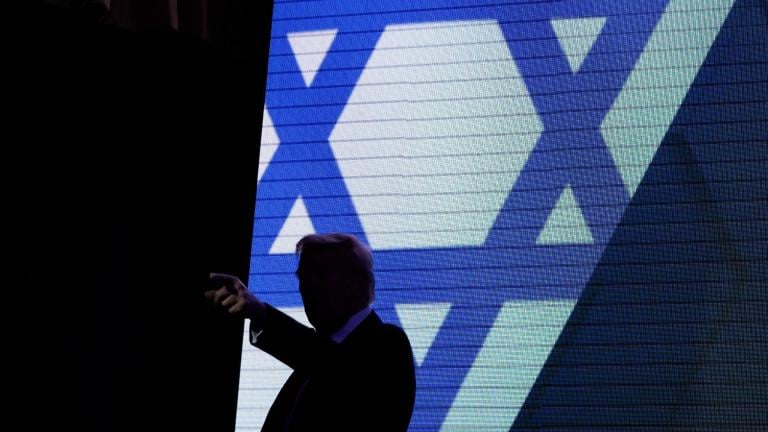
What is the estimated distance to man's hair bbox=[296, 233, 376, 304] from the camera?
139cm

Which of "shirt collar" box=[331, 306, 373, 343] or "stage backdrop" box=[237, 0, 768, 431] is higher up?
"stage backdrop" box=[237, 0, 768, 431]

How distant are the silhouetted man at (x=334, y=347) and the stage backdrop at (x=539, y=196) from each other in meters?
1.04

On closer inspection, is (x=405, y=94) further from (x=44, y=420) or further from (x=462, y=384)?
(x=44, y=420)

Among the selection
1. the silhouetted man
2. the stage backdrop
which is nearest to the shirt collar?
the silhouetted man

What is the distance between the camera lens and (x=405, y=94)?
2.57 m

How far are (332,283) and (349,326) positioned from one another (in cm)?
7

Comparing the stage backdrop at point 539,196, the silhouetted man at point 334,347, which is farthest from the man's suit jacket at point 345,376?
the stage backdrop at point 539,196

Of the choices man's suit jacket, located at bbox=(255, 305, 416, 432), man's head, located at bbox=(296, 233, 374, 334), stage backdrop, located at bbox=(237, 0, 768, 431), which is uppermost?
stage backdrop, located at bbox=(237, 0, 768, 431)

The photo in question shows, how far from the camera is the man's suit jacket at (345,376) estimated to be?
51.3 inches

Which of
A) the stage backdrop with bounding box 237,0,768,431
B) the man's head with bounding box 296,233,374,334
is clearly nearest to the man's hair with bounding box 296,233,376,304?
the man's head with bounding box 296,233,374,334

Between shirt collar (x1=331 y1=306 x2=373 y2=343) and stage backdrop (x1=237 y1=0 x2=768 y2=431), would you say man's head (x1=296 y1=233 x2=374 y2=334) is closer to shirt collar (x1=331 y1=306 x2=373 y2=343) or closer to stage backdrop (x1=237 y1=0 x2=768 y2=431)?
shirt collar (x1=331 y1=306 x2=373 y2=343)

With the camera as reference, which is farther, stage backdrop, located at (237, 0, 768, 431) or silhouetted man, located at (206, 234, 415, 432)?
stage backdrop, located at (237, 0, 768, 431)

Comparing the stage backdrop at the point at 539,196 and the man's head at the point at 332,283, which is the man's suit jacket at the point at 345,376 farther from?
the stage backdrop at the point at 539,196

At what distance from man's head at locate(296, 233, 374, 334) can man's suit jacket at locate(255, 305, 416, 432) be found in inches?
1.8
